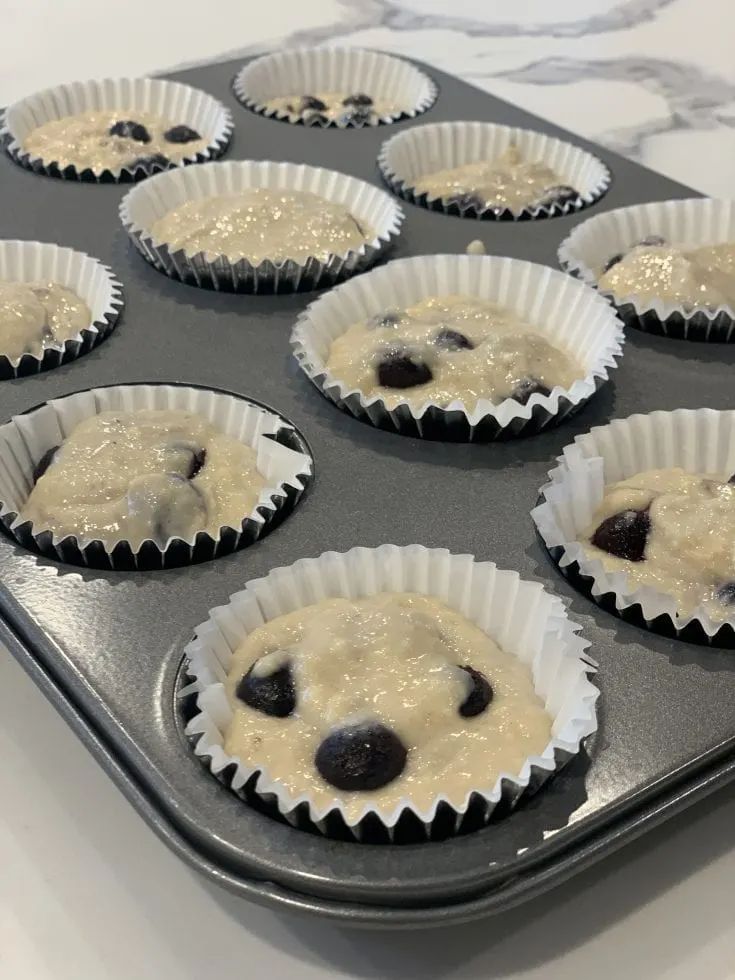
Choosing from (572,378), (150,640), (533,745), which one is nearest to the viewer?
(533,745)

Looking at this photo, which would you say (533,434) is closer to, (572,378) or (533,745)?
(572,378)

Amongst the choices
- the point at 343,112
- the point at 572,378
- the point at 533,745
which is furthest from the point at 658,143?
the point at 533,745

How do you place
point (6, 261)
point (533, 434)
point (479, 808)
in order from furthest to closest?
point (6, 261)
point (533, 434)
point (479, 808)

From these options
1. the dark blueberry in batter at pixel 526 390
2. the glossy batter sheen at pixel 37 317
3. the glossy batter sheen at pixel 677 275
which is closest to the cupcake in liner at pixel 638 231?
the glossy batter sheen at pixel 677 275

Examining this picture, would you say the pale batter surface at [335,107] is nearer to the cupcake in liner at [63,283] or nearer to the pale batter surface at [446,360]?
the cupcake in liner at [63,283]

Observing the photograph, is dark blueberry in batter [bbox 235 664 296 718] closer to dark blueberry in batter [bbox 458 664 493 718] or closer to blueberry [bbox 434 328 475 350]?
dark blueberry in batter [bbox 458 664 493 718]

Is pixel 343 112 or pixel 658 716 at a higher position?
pixel 343 112

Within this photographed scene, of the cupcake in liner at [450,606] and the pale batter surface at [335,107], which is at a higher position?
the pale batter surface at [335,107]
